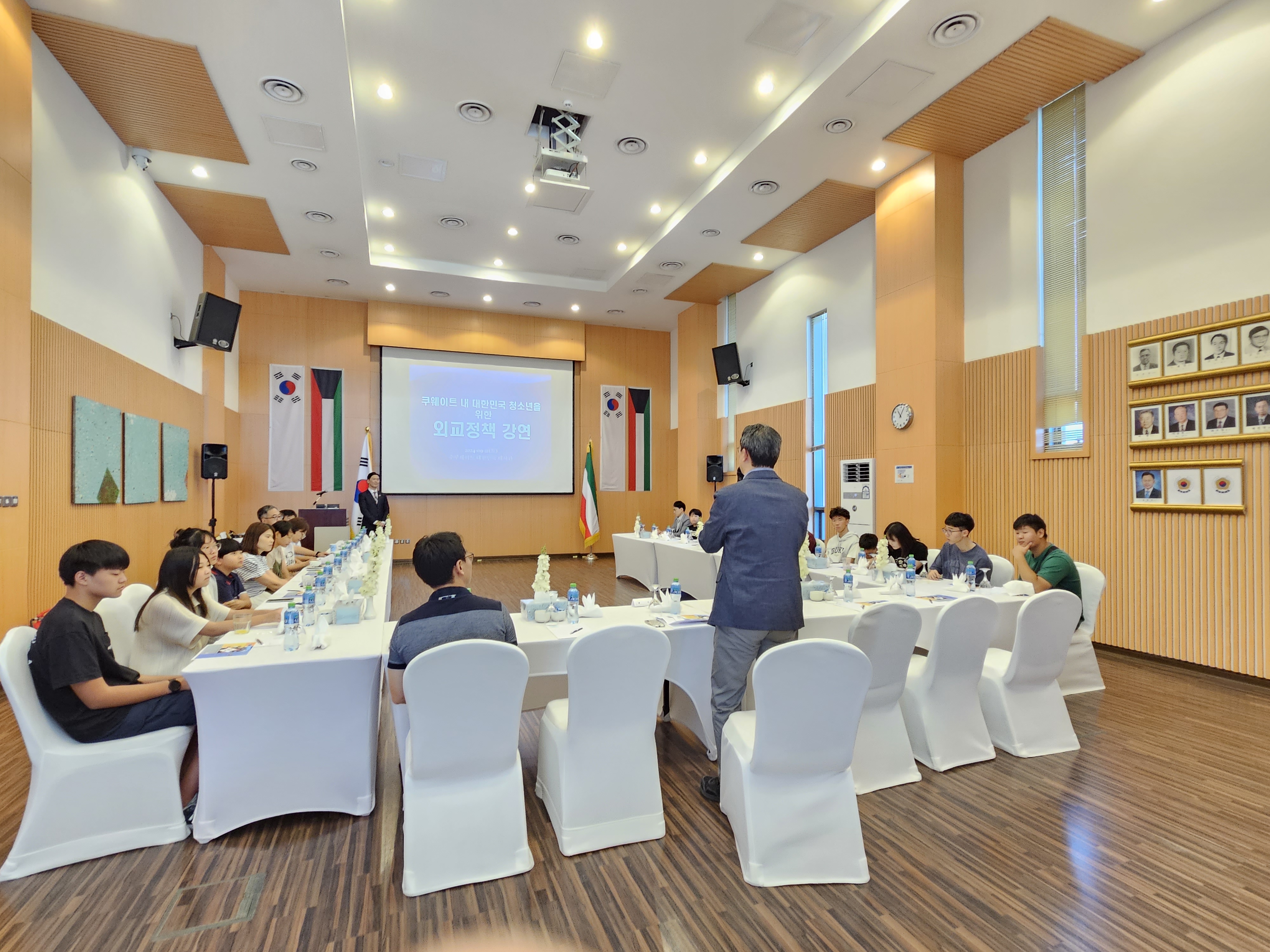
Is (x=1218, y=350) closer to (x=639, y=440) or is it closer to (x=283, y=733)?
(x=283, y=733)

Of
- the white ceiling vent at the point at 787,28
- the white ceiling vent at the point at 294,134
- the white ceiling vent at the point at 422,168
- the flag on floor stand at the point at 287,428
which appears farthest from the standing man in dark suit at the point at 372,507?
the white ceiling vent at the point at 787,28

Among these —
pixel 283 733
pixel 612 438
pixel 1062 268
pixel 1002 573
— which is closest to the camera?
pixel 283 733

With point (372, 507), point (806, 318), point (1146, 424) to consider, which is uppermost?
point (806, 318)

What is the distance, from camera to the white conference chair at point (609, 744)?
249 cm

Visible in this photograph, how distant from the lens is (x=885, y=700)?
3.14m

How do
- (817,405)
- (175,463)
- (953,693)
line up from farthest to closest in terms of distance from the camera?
(817,405) < (175,463) < (953,693)

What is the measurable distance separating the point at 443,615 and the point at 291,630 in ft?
3.36

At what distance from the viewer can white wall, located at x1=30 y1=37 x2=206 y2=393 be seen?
5059 millimetres

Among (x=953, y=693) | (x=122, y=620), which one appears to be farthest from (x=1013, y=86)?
(x=122, y=620)

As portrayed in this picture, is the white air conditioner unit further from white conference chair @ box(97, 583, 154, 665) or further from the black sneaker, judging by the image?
white conference chair @ box(97, 583, 154, 665)

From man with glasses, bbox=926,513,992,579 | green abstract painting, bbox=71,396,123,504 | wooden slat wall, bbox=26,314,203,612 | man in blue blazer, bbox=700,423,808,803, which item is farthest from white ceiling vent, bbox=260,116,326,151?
man with glasses, bbox=926,513,992,579

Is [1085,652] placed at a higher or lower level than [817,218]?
lower

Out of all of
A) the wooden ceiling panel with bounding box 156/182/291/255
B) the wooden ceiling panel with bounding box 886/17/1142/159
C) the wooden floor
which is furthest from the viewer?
the wooden ceiling panel with bounding box 156/182/291/255

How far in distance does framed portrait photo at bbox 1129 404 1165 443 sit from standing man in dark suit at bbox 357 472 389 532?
9476 millimetres
